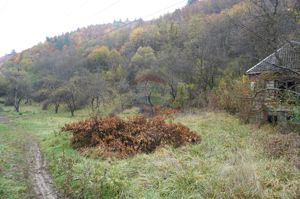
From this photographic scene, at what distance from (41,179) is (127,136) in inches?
158

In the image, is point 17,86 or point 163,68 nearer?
point 163,68

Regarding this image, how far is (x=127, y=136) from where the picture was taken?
11914mm

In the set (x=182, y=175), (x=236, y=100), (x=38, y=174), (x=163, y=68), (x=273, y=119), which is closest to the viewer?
(x=182, y=175)

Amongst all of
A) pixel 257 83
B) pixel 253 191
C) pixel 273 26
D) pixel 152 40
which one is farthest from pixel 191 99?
pixel 152 40

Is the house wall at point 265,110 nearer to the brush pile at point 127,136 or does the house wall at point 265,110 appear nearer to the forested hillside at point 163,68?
the forested hillside at point 163,68

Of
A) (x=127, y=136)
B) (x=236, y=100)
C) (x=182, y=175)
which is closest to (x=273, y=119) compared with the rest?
(x=236, y=100)

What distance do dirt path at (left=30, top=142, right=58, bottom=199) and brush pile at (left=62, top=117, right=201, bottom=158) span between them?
1.58 metres

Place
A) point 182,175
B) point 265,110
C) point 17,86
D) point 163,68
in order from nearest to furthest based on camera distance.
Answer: point 182,175
point 265,110
point 163,68
point 17,86

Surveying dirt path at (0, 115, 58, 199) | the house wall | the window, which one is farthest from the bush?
dirt path at (0, 115, 58, 199)

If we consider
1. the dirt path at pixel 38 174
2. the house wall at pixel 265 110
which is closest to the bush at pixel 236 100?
the house wall at pixel 265 110

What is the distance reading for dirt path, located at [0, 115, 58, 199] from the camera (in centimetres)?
750

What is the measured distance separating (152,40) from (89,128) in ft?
191

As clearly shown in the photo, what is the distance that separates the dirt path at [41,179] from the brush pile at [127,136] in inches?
62.3

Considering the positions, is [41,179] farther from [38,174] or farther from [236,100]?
[236,100]
